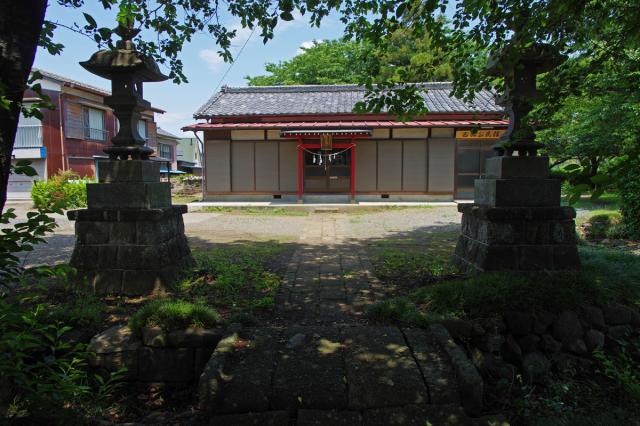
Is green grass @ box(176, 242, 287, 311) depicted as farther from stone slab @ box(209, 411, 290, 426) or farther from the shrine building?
the shrine building

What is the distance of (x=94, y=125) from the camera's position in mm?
24047

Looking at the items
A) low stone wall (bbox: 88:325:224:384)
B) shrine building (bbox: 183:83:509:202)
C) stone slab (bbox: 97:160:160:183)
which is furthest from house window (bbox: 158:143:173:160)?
low stone wall (bbox: 88:325:224:384)

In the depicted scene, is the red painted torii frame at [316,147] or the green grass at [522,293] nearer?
the green grass at [522,293]

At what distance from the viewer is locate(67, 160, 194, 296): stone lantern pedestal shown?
15.4 feet

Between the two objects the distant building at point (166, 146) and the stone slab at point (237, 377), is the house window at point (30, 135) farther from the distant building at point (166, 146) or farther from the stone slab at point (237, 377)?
the stone slab at point (237, 377)

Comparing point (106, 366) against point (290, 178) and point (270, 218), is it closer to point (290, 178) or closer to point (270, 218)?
point (270, 218)

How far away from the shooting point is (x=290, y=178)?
1800 cm

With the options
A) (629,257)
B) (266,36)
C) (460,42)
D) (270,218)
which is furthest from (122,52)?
(270,218)

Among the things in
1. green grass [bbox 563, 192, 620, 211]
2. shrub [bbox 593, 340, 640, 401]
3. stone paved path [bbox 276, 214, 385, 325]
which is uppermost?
green grass [bbox 563, 192, 620, 211]

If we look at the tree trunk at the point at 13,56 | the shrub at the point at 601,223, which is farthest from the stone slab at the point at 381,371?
the shrub at the point at 601,223

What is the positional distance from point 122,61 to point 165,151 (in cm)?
3317

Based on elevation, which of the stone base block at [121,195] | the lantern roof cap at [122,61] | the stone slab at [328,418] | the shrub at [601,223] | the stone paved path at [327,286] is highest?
the lantern roof cap at [122,61]

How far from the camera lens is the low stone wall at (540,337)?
3.71m

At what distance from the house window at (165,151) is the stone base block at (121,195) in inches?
1224
